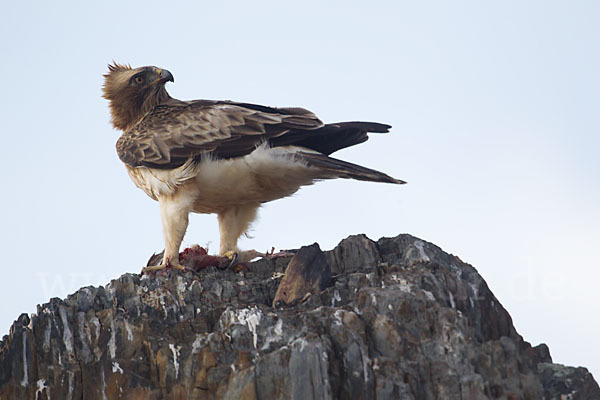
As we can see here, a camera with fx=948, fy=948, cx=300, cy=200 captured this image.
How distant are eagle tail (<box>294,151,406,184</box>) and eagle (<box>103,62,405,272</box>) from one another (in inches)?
0.6

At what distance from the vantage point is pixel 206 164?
14938 millimetres

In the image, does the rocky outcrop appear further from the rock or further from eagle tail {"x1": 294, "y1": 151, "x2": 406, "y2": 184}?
eagle tail {"x1": 294, "y1": 151, "x2": 406, "y2": 184}

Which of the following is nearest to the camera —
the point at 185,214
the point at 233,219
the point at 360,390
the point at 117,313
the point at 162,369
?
the point at 360,390

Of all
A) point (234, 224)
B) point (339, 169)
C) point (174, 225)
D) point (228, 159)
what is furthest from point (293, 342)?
point (234, 224)

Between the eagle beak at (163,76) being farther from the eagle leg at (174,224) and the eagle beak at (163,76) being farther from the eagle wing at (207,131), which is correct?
the eagle leg at (174,224)

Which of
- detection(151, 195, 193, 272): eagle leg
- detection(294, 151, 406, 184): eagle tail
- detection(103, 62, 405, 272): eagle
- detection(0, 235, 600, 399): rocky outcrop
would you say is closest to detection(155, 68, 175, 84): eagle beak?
detection(103, 62, 405, 272): eagle

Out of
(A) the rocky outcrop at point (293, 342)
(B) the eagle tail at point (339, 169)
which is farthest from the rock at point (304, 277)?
(B) the eagle tail at point (339, 169)

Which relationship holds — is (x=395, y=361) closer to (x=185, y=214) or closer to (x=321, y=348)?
(x=321, y=348)

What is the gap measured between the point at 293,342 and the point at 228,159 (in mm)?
4754

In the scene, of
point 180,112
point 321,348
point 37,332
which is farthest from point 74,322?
point 180,112

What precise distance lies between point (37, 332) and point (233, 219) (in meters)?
4.59

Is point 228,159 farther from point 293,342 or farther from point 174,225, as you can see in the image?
point 293,342

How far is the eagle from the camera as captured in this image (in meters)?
14.8

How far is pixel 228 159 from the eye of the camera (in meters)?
14.9
